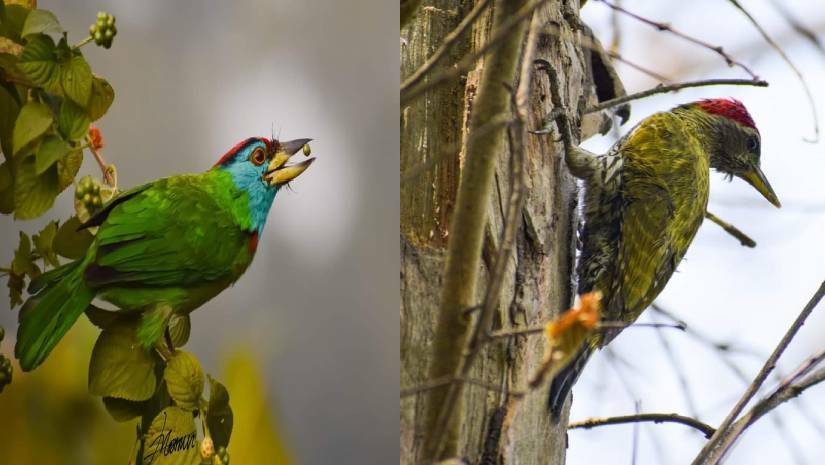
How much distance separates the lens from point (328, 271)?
1.35 metres

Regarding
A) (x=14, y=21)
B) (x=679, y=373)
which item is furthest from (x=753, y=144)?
(x=14, y=21)

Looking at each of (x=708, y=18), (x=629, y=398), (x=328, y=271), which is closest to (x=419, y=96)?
(x=328, y=271)

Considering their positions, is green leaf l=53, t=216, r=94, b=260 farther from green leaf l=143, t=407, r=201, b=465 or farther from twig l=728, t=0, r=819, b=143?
twig l=728, t=0, r=819, b=143

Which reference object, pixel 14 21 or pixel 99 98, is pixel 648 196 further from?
pixel 14 21

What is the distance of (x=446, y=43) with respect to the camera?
1258 mm

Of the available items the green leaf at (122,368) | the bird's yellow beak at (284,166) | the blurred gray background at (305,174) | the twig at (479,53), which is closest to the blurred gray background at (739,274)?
the twig at (479,53)

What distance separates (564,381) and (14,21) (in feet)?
3.08

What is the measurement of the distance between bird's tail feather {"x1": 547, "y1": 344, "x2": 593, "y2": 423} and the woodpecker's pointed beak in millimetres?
317

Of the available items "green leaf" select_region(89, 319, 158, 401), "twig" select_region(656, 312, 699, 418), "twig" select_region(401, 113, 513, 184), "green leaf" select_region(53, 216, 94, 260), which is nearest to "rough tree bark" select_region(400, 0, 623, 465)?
"twig" select_region(401, 113, 513, 184)

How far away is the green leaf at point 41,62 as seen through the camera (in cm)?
117

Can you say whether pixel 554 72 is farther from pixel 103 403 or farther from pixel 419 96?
pixel 103 403

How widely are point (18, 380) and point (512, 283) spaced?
761 mm

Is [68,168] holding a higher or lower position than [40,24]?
lower

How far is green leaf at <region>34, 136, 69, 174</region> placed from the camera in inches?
47.2
